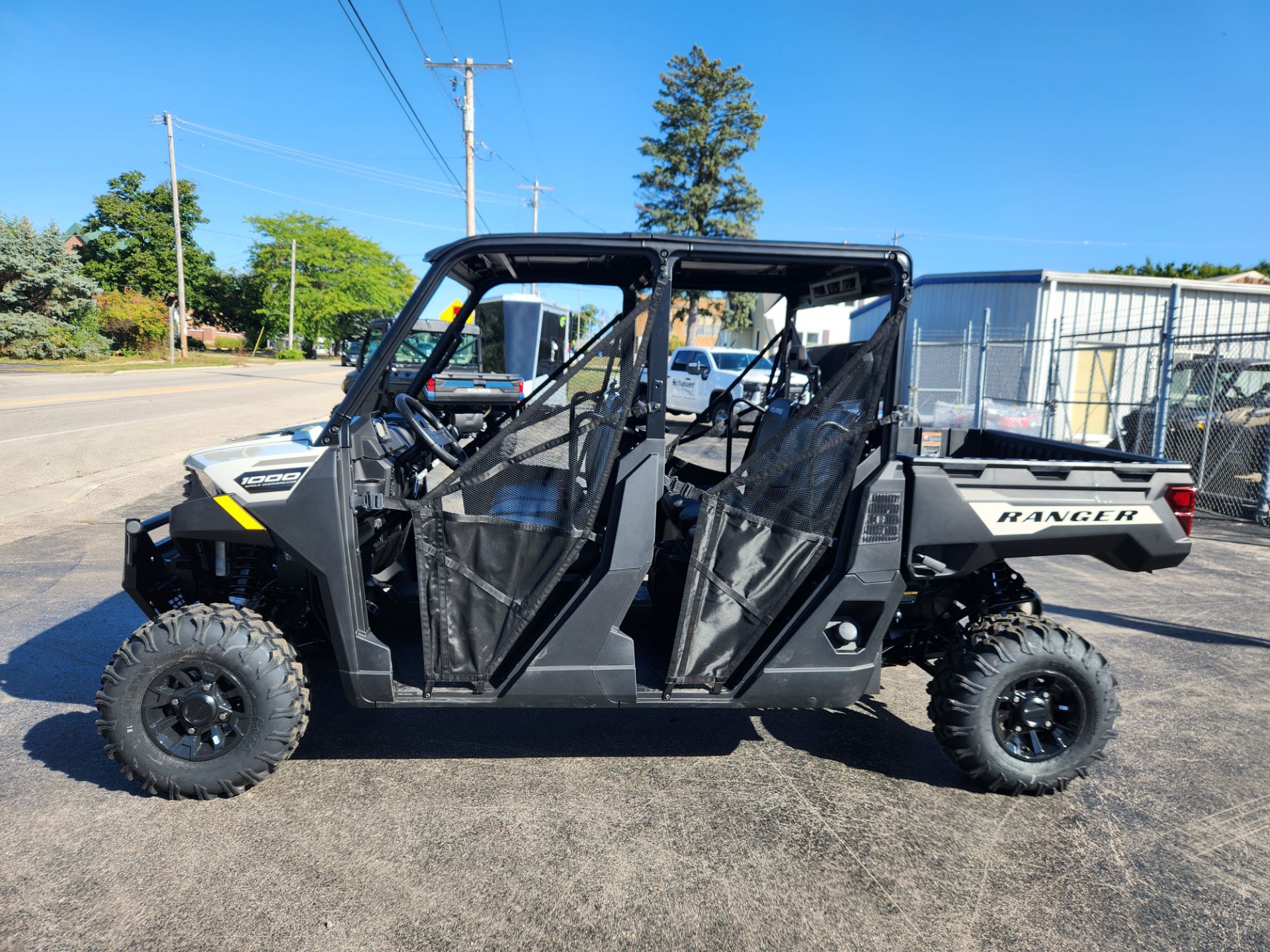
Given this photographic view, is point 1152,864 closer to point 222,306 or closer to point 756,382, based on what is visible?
point 756,382

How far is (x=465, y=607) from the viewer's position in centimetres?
306

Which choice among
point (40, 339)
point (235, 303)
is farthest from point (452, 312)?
point (235, 303)

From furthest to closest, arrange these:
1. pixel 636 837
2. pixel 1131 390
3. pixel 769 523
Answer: pixel 1131 390 < pixel 769 523 < pixel 636 837

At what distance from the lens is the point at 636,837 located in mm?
2967

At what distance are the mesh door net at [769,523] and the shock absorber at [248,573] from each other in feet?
6.07

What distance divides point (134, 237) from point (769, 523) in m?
59.7

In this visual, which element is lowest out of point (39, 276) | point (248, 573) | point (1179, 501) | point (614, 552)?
point (248, 573)

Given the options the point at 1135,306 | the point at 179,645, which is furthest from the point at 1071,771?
the point at 1135,306

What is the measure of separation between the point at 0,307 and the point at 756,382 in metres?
37.8

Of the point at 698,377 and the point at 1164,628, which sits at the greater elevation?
the point at 698,377

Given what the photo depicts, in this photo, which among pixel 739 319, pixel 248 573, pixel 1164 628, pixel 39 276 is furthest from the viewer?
pixel 39 276

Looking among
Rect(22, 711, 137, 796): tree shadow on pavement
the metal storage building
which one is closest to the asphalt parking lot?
Rect(22, 711, 137, 796): tree shadow on pavement

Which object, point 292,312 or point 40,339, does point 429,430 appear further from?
point 292,312

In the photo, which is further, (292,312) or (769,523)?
(292,312)
